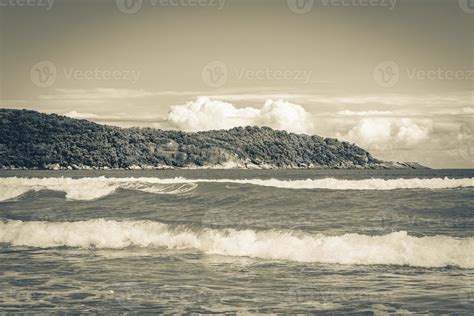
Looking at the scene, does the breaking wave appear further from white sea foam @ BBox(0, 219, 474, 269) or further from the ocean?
white sea foam @ BBox(0, 219, 474, 269)

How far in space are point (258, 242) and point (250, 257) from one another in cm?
105

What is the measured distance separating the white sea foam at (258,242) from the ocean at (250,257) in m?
0.04

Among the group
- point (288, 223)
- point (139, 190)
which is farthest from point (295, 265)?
point (139, 190)

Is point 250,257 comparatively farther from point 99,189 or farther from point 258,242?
point 99,189

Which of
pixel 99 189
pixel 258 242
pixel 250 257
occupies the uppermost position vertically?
pixel 99 189

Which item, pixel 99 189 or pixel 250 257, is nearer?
pixel 250 257

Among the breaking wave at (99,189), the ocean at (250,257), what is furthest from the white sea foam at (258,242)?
the breaking wave at (99,189)

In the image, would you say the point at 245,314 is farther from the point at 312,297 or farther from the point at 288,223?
the point at 288,223

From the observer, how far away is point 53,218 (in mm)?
26828

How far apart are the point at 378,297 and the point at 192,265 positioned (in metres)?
5.93

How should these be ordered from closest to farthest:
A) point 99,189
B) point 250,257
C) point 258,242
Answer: point 250,257, point 258,242, point 99,189

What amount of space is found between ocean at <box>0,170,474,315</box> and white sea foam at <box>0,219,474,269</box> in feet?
0.15

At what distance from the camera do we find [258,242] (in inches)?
721

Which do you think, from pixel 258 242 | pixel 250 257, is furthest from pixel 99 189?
pixel 250 257
